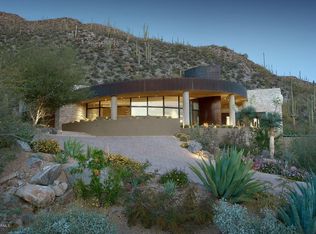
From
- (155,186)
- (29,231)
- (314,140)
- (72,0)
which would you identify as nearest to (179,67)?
(72,0)

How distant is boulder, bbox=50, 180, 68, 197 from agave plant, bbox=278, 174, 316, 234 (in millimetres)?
5607

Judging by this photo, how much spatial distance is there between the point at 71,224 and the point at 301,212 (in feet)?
15.3

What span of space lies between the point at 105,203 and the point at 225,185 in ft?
10.3

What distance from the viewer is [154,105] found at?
31531mm

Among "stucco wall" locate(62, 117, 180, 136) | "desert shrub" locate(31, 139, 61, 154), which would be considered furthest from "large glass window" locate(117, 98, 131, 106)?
"desert shrub" locate(31, 139, 61, 154)

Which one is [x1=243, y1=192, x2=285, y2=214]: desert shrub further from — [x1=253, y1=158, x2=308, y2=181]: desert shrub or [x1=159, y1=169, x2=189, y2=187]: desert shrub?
[x1=253, y1=158, x2=308, y2=181]: desert shrub

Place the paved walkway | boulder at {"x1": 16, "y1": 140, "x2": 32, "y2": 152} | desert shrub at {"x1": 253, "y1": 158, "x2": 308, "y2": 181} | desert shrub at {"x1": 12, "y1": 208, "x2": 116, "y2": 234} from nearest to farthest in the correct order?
desert shrub at {"x1": 12, "y1": 208, "x2": 116, "y2": 234} → boulder at {"x1": 16, "y1": 140, "x2": 32, "y2": 152} → desert shrub at {"x1": 253, "y1": 158, "x2": 308, "y2": 181} → the paved walkway

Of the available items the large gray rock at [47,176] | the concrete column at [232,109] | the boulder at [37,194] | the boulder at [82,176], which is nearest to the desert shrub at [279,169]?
the boulder at [82,176]

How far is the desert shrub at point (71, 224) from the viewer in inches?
261

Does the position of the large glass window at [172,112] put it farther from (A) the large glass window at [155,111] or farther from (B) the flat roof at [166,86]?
(B) the flat roof at [166,86]

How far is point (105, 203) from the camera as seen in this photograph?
9.34 meters

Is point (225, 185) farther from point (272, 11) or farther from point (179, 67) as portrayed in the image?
point (179, 67)

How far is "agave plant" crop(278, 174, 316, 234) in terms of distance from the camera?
7.51 m

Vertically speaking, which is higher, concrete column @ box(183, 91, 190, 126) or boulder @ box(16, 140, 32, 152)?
concrete column @ box(183, 91, 190, 126)
